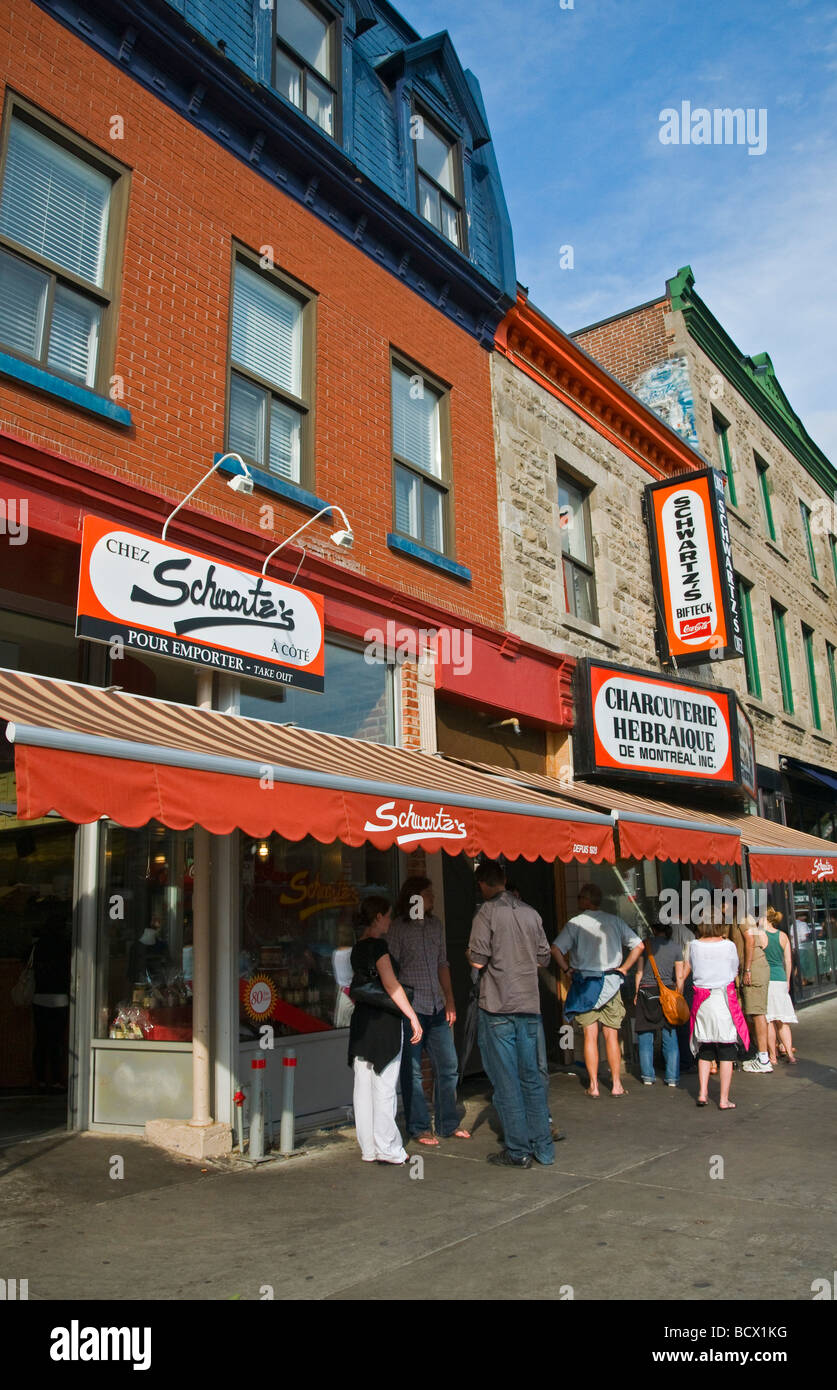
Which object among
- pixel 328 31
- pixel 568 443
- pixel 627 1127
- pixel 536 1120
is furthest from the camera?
pixel 568 443

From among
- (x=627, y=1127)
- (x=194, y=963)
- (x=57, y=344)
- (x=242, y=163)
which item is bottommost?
(x=627, y=1127)

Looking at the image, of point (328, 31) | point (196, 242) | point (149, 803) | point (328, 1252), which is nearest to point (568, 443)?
point (328, 31)

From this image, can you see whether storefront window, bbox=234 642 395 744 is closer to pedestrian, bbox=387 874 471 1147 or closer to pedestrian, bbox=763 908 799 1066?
pedestrian, bbox=387 874 471 1147

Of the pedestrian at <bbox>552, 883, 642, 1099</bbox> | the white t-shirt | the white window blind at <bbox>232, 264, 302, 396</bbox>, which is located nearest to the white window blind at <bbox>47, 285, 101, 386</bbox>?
the white window blind at <bbox>232, 264, 302, 396</bbox>

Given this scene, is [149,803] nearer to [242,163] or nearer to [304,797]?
[304,797]

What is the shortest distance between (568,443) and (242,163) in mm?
5791

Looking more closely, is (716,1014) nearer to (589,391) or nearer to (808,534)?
(589,391)

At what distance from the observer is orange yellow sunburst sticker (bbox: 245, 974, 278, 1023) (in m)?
7.28

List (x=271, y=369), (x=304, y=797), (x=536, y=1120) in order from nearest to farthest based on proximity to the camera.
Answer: (x=304, y=797)
(x=536, y=1120)
(x=271, y=369)

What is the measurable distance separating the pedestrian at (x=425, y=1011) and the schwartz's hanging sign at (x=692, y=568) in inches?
311

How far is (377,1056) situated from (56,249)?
604 centimetres

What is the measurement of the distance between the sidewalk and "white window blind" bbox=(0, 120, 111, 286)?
613cm

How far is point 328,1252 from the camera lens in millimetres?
4555

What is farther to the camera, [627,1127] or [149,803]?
[627,1127]
